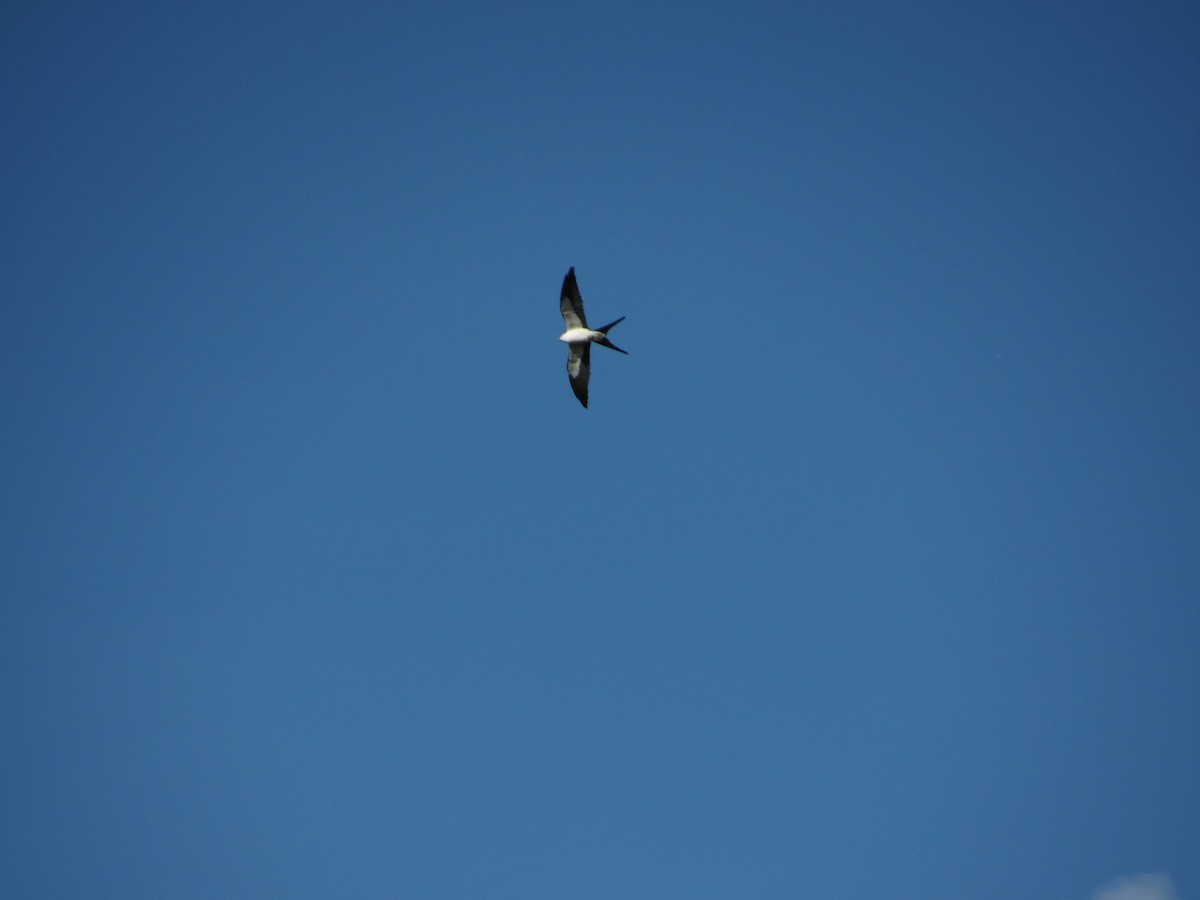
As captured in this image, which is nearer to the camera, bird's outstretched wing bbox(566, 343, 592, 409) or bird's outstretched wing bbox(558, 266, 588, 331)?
bird's outstretched wing bbox(558, 266, 588, 331)

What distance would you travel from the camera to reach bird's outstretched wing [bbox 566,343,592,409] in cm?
2051

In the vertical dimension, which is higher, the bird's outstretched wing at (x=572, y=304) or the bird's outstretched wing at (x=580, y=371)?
the bird's outstretched wing at (x=572, y=304)

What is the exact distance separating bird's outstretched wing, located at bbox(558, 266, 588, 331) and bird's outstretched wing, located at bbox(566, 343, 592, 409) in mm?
947

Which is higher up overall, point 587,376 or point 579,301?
point 579,301

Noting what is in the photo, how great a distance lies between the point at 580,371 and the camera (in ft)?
67.8

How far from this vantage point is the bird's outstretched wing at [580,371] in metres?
20.5

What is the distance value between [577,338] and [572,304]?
978 millimetres

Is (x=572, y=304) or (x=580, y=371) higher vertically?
(x=572, y=304)

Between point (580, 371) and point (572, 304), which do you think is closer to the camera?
point (572, 304)

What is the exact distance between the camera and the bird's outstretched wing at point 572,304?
62.9ft

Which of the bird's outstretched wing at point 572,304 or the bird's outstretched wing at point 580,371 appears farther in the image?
the bird's outstretched wing at point 580,371

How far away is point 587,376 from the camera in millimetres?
20734

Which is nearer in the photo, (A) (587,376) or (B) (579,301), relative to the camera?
(B) (579,301)

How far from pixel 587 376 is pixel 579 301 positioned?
2409 mm
